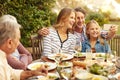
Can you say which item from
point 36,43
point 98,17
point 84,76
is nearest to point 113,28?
point 36,43

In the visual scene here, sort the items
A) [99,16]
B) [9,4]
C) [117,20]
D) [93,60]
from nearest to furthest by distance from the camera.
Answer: [93,60] < [9,4] < [99,16] < [117,20]

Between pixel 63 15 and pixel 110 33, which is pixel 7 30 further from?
pixel 110 33

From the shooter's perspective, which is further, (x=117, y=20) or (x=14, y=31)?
(x=117, y=20)

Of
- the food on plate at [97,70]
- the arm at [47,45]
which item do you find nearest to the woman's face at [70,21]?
the arm at [47,45]

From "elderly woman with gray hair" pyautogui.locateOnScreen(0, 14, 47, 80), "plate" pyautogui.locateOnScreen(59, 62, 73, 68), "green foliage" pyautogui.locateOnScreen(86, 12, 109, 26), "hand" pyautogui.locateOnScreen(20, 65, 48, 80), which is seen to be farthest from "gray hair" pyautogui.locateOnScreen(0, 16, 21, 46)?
"green foliage" pyautogui.locateOnScreen(86, 12, 109, 26)

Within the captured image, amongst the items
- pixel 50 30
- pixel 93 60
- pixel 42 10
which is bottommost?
pixel 93 60

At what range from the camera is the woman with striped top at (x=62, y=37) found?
3303mm

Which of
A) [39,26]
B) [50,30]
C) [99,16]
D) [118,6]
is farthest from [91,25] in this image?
[118,6]

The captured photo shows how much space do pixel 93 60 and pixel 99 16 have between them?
17.3ft

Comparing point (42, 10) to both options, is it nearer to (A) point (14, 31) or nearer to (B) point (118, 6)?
(B) point (118, 6)

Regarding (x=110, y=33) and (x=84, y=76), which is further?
(x=110, y=33)

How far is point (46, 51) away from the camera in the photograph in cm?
326

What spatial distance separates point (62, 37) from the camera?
332 cm

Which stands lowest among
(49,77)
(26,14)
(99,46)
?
(49,77)
